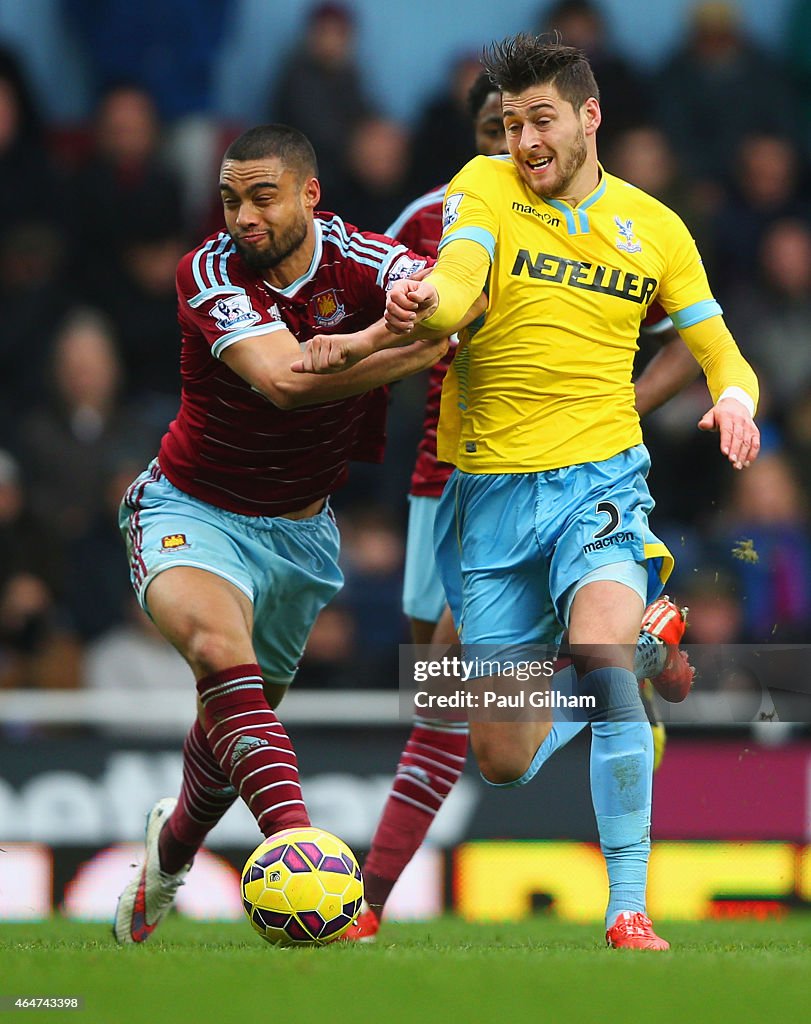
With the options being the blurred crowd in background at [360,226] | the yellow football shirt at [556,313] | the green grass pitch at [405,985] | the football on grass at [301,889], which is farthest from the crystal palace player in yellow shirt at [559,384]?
the blurred crowd in background at [360,226]

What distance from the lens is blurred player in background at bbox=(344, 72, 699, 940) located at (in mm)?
5613

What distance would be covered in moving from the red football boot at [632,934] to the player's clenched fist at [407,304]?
165 cm

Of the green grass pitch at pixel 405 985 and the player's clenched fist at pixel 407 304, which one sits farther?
the player's clenched fist at pixel 407 304

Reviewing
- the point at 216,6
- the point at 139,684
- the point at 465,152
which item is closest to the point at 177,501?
the point at 139,684

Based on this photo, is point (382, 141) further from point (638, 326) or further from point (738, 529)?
point (638, 326)

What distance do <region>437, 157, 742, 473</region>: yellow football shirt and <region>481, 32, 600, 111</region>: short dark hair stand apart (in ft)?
0.86

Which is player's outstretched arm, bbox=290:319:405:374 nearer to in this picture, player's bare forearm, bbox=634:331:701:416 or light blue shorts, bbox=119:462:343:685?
light blue shorts, bbox=119:462:343:685

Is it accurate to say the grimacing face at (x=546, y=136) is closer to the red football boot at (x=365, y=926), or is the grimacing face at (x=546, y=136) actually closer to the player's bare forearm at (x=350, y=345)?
the player's bare forearm at (x=350, y=345)

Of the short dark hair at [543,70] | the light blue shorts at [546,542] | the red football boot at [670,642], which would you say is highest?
the short dark hair at [543,70]

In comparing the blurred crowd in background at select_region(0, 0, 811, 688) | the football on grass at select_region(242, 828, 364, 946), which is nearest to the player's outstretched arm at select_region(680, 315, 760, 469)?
the football on grass at select_region(242, 828, 364, 946)

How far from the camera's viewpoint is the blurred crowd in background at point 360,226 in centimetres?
875

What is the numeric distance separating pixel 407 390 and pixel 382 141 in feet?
5.21

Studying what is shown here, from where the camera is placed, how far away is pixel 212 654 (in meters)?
4.86

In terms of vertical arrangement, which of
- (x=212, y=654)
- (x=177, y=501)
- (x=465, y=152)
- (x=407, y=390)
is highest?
(x=465, y=152)
